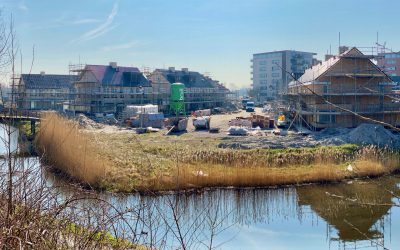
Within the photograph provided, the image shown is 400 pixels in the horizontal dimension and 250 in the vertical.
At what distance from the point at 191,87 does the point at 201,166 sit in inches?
1703

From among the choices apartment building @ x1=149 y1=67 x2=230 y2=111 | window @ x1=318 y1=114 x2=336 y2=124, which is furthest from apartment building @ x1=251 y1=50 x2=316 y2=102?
window @ x1=318 y1=114 x2=336 y2=124

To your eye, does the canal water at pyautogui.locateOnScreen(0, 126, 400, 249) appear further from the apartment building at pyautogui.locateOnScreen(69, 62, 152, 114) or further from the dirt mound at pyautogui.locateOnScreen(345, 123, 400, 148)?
the apartment building at pyautogui.locateOnScreen(69, 62, 152, 114)

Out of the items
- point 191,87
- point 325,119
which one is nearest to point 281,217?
point 325,119

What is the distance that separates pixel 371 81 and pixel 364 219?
23.0 meters

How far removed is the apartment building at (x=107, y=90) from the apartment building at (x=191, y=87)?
10.1 feet

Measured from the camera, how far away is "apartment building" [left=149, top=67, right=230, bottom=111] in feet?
192

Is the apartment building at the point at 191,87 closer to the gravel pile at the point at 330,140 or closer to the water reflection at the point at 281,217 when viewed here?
the gravel pile at the point at 330,140

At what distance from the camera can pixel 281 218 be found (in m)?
15.0

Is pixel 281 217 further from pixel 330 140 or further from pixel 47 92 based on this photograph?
pixel 47 92

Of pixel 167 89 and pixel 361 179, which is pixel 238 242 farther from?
pixel 167 89

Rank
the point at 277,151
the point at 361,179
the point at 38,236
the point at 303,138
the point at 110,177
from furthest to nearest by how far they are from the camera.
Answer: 1. the point at 303,138
2. the point at 277,151
3. the point at 361,179
4. the point at 110,177
5. the point at 38,236

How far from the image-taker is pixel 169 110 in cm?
5612

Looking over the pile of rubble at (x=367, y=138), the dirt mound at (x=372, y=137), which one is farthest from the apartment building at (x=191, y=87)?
the dirt mound at (x=372, y=137)

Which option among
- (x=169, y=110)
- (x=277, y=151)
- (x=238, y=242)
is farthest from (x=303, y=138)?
(x=169, y=110)
